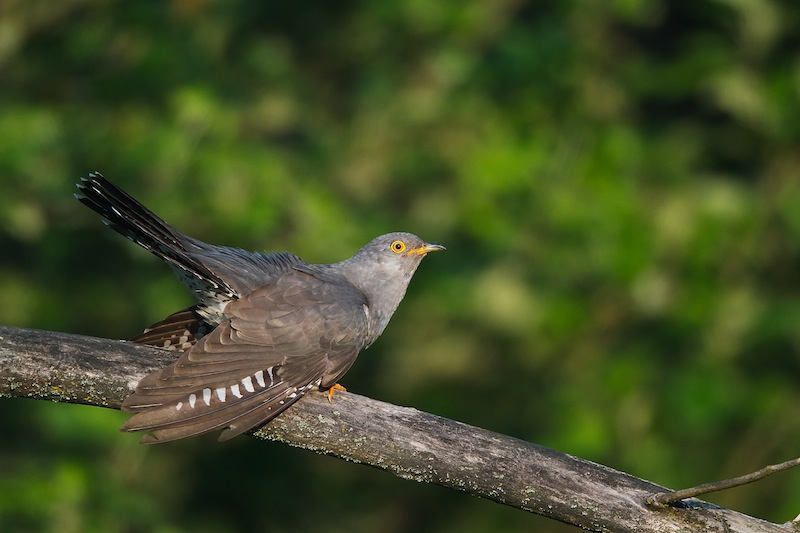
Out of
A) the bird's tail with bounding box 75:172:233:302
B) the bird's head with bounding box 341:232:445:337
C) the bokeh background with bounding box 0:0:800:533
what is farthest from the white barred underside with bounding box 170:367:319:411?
the bokeh background with bounding box 0:0:800:533

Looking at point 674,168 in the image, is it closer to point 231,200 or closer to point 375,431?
point 231,200

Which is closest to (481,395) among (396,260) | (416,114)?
(416,114)

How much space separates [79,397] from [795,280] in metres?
5.47

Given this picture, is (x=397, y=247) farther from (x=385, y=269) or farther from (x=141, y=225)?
(x=141, y=225)

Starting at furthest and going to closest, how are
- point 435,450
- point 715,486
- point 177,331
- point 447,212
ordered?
point 447,212, point 177,331, point 435,450, point 715,486

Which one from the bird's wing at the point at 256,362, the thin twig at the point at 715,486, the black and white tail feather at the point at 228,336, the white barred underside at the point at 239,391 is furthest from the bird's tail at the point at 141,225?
the thin twig at the point at 715,486

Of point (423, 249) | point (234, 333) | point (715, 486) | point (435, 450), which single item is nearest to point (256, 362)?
point (234, 333)

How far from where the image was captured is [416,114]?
6.60 meters

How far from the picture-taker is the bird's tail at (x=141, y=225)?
3.18m

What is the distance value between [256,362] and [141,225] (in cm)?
60

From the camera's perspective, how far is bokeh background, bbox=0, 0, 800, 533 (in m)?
5.59

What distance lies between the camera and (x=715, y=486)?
2.32 metres

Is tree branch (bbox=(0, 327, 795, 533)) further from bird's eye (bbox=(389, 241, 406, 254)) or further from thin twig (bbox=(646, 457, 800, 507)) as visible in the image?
bird's eye (bbox=(389, 241, 406, 254))

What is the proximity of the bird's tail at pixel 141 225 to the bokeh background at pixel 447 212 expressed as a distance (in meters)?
1.96
